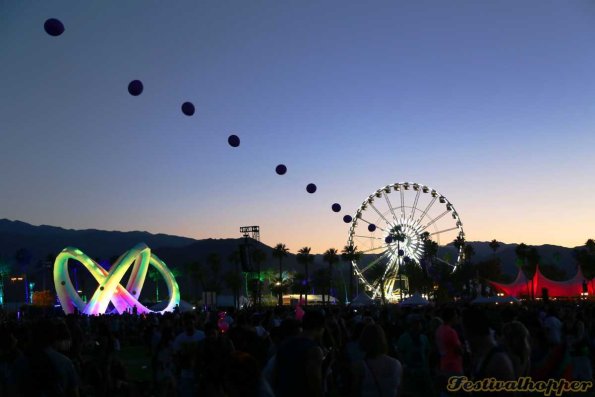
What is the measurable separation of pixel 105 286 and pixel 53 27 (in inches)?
1798

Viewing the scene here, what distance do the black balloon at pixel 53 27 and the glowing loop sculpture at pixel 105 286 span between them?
44213 millimetres

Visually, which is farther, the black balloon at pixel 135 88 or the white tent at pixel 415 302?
the white tent at pixel 415 302

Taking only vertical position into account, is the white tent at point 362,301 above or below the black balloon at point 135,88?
below

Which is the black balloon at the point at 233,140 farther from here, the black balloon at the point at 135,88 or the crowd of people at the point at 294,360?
the crowd of people at the point at 294,360

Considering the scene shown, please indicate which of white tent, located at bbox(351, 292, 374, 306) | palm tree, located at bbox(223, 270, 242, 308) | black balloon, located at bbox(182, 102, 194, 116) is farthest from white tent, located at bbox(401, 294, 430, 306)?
palm tree, located at bbox(223, 270, 242, 308)

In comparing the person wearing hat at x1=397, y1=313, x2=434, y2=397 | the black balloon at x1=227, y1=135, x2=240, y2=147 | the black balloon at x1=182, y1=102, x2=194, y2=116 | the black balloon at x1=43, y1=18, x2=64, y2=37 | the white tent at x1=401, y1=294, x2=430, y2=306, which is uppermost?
the black balloon at x1=43, y1=18, x2=64, y2=37

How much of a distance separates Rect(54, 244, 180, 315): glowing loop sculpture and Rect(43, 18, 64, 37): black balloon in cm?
4421

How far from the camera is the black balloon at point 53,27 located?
42.0 feet

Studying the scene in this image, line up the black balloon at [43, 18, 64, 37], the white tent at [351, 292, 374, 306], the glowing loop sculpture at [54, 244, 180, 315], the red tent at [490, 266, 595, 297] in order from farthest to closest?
1. the red tent at [490, 266, 595, 297]
2. the glowing loop sculpture at [54, 244, 180, 315]
3. the white tent at [351, 292, 374, 306]
4. the black balloon at [43, 18, 64, 37]

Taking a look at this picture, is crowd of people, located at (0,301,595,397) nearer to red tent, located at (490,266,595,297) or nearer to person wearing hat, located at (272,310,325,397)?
person wearing hat, located at (272,310,325,397)

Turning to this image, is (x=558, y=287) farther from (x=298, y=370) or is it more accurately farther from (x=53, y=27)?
(x=298, y=370)

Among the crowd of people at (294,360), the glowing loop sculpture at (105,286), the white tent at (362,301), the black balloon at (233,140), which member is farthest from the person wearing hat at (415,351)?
the glowing loop sculpture at (105,286)

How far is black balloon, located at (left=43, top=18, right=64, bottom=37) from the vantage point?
12.8 meters

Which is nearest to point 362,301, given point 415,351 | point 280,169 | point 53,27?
point 280,169
